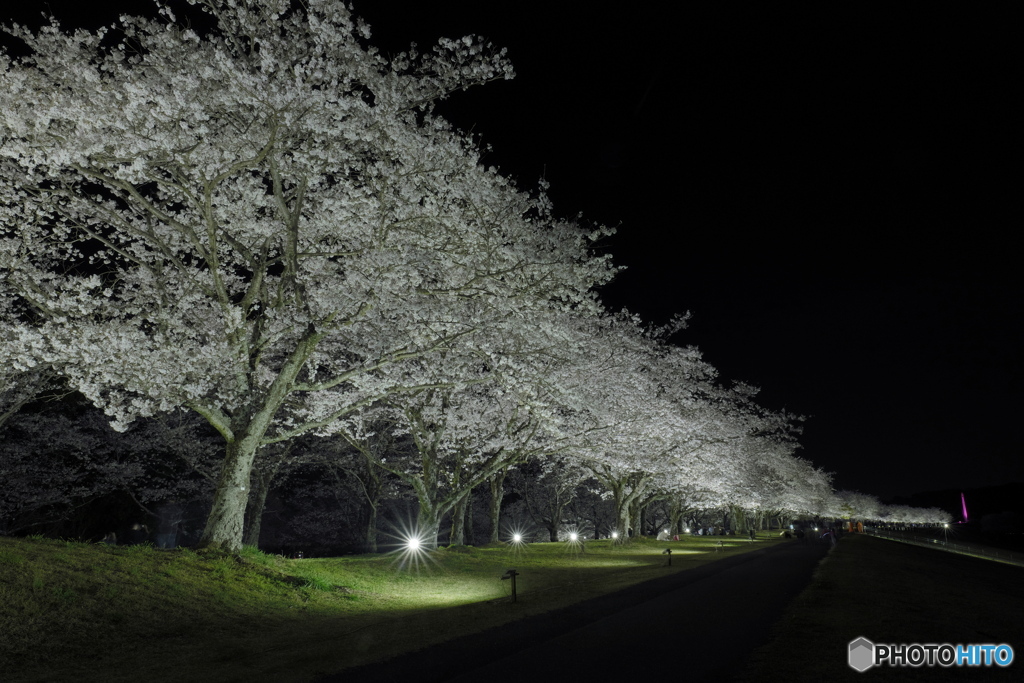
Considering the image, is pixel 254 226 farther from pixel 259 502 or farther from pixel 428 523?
pixel 259 502

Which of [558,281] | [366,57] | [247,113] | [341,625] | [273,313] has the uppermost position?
[366,57]

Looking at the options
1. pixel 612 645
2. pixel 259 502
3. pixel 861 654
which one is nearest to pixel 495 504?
pixel 259 502

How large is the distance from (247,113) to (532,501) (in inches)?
2286

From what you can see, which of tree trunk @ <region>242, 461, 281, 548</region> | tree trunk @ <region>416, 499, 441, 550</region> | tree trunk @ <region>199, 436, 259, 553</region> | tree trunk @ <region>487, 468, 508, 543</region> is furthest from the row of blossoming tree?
tree trunk @ <region>487, 468, 508, 543</region>

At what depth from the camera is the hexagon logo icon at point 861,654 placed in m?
8.16

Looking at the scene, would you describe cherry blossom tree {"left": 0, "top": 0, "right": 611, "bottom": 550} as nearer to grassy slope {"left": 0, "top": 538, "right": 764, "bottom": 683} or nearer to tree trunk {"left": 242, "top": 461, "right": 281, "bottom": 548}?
grassy slope {"left": 0, "top": 538, "right": 764, "bottom": 683}

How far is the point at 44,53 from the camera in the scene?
12391 mm

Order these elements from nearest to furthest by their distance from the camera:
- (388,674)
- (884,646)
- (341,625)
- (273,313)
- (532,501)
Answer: (388,674) < (884,646) < (341,625) < (273,313) < (532,501)

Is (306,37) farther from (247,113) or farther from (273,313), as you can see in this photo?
(273,313)

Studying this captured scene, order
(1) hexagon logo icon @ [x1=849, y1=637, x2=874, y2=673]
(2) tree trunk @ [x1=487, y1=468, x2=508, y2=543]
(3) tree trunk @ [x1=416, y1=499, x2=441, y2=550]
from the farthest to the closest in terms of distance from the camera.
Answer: (2) tree trunk @ [x1=487, y1=468, x2=508, y2=543] < (3) tree trunk @ [x1=416, y1=499, x2=441, y2=550] < (1) hexagon logo icon @ [x1=849, y1=637, x2=874, y2=673]

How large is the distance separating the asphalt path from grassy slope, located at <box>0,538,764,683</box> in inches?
33.3

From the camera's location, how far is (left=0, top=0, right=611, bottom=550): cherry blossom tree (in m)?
12.2

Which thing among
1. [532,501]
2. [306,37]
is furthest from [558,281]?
[532,501]

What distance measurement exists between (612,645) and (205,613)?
7936 mm
